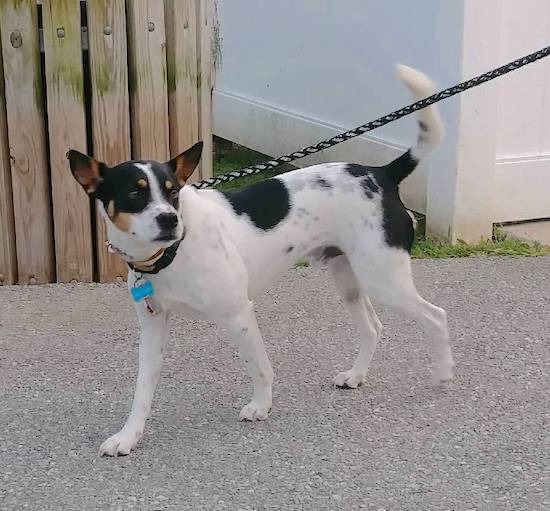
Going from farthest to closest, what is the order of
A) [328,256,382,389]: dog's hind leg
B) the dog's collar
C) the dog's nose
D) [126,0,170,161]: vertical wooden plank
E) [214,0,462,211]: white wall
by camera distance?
[214,0,462,211]: white wall, [126,0,170,161]: vertical wooden plank, [328,256,382,389]: dog's hind leg, the dog's collar, the dog's nose

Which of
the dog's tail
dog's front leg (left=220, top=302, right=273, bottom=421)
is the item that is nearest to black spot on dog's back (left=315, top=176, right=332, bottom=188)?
the dog's tail

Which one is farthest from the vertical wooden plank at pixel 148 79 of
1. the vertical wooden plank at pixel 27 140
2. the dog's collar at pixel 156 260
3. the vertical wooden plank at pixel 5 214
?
the dog's collar at pixel 156 260

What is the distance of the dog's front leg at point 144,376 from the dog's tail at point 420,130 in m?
1.08

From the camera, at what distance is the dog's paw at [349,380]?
4117 mm

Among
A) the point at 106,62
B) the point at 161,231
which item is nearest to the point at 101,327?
the point at 106,62

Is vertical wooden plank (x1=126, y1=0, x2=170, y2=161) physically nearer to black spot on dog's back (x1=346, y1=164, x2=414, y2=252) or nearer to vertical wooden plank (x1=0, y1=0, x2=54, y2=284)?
vertical wooden plank (x1=0, y1=0, x2=54, y2=284)

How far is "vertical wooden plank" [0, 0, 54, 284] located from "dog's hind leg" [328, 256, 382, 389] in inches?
76.4

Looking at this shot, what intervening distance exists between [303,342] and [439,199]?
6.65 ft

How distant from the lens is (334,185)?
3.88 m

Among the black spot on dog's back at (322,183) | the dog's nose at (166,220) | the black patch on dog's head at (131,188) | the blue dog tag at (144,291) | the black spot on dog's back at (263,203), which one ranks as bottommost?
the blue dog tag at (144,291)

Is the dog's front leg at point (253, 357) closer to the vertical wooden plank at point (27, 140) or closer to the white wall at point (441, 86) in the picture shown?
the vertical wooden plank at point (27, 140)

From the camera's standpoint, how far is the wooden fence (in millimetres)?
5137

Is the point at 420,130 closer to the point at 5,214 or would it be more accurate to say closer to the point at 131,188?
the point at 131,188

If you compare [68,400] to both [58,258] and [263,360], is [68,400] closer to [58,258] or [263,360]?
[263,360]
